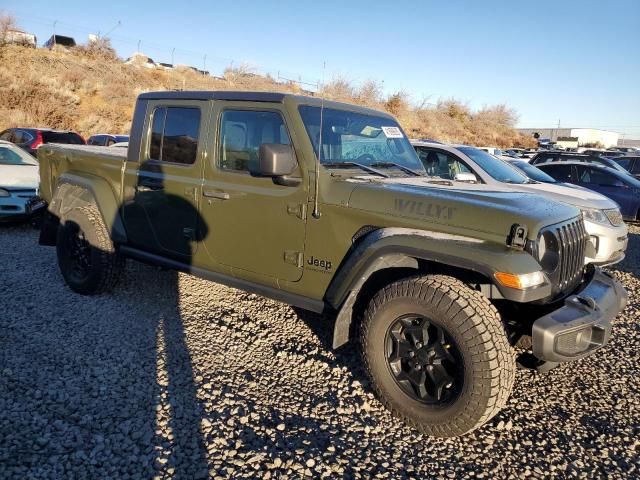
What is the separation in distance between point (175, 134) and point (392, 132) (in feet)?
6.09

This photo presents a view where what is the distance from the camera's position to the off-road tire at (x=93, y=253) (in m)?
4.42

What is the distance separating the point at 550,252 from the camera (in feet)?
9.07

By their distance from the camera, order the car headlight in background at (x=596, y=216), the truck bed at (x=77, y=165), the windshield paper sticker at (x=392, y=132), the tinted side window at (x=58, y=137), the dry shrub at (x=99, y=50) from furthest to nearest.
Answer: the dry shrub at (x=99, y=50) → the tinted side window at (x=58, y=137) → the car headlight in background at (x=596, y=216) → the truck bed at (x=77, y=165) → the windshield paper sticker at (x=392, y=132)

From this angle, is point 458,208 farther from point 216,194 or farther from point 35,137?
point 35,137

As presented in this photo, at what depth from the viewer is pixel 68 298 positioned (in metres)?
4.60

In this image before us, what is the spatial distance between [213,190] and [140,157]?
1.04 m

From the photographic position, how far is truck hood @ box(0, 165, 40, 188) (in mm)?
7480

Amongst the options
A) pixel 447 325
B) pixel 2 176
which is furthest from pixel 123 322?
pixel 2 176

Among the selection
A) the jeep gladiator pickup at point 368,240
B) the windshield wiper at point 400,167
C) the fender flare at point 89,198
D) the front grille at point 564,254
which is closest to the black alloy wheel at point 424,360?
the jeep gladiator pickup at point 368,240

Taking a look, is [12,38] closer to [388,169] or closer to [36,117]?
[36,117]

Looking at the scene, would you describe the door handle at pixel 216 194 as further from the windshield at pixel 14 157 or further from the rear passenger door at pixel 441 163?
the windshield at pixel 14 157

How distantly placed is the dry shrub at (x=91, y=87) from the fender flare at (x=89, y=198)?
10.6 metres

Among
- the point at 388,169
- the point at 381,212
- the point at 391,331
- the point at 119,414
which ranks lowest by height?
the point at 119,414

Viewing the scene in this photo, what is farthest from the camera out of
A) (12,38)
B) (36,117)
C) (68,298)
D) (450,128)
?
(450,128)
